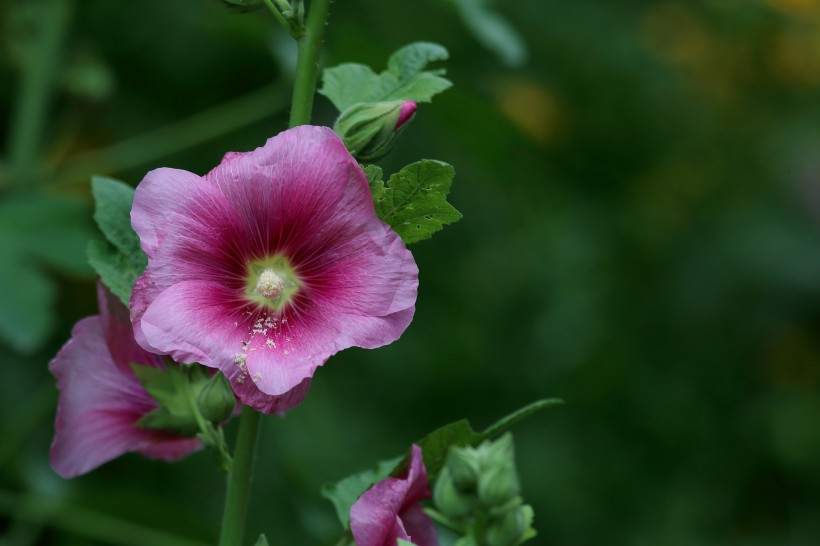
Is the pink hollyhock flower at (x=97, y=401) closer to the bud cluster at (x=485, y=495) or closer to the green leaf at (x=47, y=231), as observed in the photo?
the bud cluster at (x=485, y=495)

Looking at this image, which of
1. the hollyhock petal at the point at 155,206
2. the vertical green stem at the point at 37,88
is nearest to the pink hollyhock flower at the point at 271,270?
the hollyhock petal at the point at 155,206

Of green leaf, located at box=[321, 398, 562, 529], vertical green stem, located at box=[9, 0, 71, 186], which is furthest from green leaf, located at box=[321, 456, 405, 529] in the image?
vertical green stem, located at box=[9, 0, 71, 186]

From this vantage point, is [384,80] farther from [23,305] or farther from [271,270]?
[23,305]

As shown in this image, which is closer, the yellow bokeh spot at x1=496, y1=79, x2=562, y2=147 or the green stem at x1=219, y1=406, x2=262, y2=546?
the green stem at x1=219, y1=406, x2=262, y2=546

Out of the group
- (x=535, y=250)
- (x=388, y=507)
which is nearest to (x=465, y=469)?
(x=388, y=507)

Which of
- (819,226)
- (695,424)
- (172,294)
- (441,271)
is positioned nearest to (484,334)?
(441,271)

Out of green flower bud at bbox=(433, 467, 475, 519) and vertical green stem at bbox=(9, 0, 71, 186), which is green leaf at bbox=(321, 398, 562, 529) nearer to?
green flower bud at bbox=(433, 467, 475, 519)
